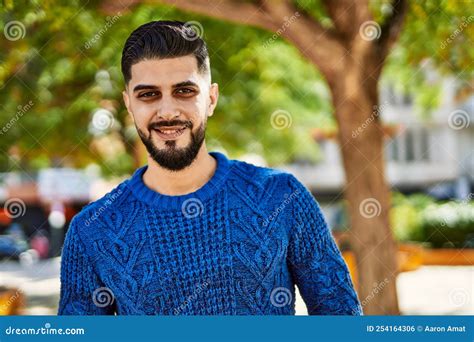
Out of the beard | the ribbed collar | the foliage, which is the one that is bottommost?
the ribbed collar

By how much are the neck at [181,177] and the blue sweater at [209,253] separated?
0.07 ft

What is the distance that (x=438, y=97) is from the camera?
8625 millimetres

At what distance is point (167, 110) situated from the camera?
217 cm

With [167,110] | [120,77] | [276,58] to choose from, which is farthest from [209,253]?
[276,58]

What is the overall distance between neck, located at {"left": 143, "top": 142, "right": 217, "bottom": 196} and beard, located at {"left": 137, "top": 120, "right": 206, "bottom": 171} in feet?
0.06

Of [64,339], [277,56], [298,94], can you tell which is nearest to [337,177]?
[298,94]

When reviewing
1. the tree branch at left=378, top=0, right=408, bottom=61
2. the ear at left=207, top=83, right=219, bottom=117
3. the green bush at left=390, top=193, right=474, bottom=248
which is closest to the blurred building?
the green bush at left=390, top=193, right=474, bottom=248

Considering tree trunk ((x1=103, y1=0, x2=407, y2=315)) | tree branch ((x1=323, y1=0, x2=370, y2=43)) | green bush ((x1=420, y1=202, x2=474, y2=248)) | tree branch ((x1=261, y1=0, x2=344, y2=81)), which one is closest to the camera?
tree branch ((x1=261, y1=0, x2=344, y2=81))

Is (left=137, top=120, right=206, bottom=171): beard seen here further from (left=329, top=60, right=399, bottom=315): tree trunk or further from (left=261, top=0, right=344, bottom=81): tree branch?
(left=329, top=60, right=399, bottom=315): tree trunk

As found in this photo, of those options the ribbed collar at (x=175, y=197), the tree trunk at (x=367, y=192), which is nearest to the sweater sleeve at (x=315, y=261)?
the ribbed collar at (x=175, y=197)

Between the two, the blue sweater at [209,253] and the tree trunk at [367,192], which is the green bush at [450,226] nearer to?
the tree trunk at [367,192]

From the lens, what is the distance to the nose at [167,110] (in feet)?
7.10

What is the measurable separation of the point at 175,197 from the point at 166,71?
0.41 meters

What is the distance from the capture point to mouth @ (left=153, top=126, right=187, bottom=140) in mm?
2174
